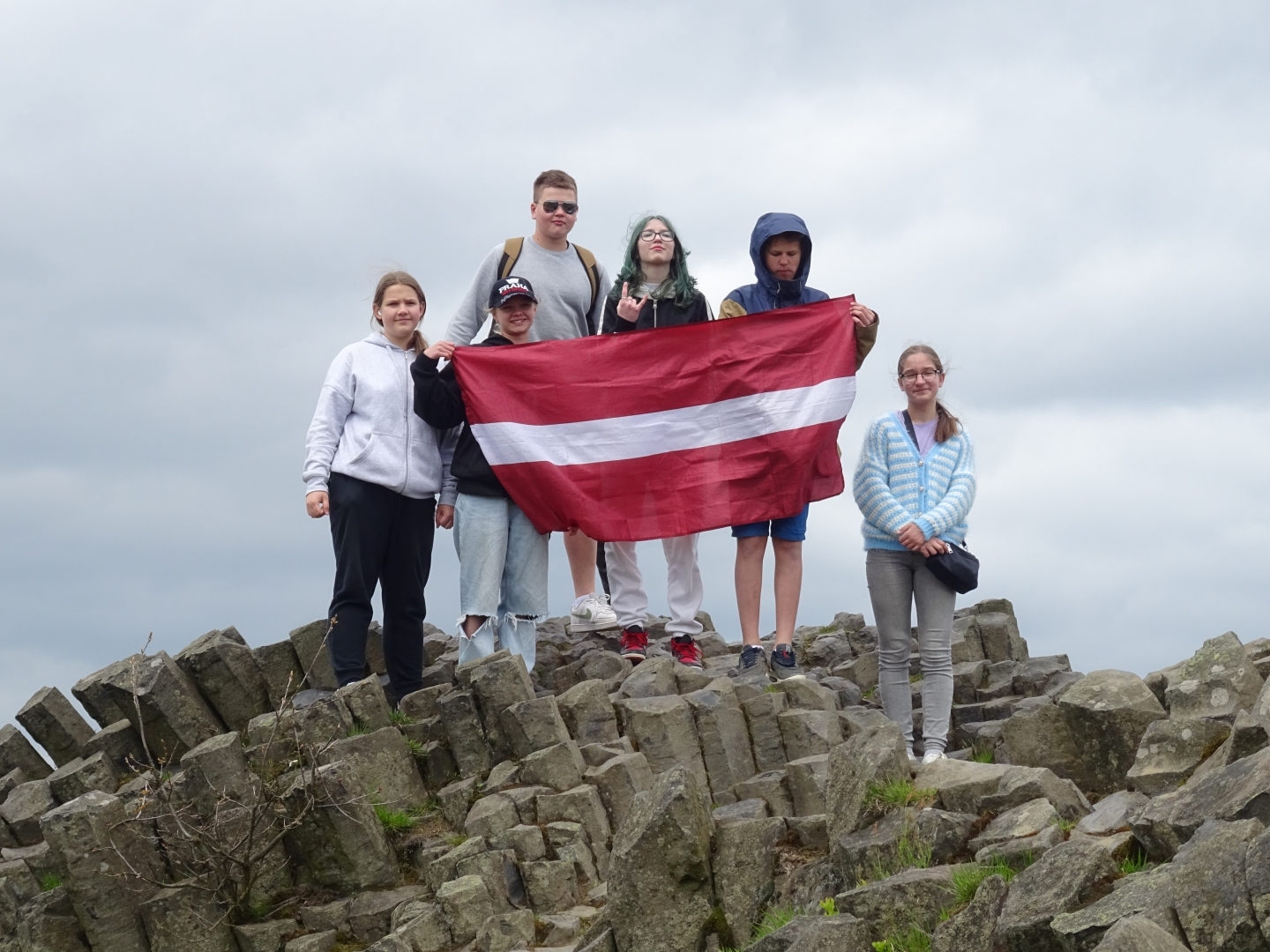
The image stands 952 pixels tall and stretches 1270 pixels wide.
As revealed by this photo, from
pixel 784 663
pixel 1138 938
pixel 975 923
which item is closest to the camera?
pixel 1138 938

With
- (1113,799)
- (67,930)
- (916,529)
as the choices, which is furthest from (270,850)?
(1113,799)

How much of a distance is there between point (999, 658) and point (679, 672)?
5.67 metres

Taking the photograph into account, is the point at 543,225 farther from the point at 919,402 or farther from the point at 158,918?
the point at 158,918

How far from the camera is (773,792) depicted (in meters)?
11.4

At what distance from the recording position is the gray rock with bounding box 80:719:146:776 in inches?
561

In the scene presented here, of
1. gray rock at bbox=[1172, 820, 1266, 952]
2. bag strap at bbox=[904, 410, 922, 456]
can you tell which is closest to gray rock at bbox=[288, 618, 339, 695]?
bag strap at bbox=[904, 410, 922, 456]

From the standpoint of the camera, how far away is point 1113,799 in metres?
8.60

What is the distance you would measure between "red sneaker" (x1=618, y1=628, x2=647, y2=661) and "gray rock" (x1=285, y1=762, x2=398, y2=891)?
352 centimetres

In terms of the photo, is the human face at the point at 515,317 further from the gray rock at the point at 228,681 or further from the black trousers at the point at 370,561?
the gray rock at the point at 228,681

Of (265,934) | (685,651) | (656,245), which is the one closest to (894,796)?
(685,651)

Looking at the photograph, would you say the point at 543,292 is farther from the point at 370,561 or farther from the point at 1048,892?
the point at 1048,892

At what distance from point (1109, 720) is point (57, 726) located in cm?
1138

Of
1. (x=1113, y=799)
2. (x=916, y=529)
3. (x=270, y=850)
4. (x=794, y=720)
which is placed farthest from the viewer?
(x=794, y=720)

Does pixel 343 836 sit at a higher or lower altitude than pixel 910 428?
lower
